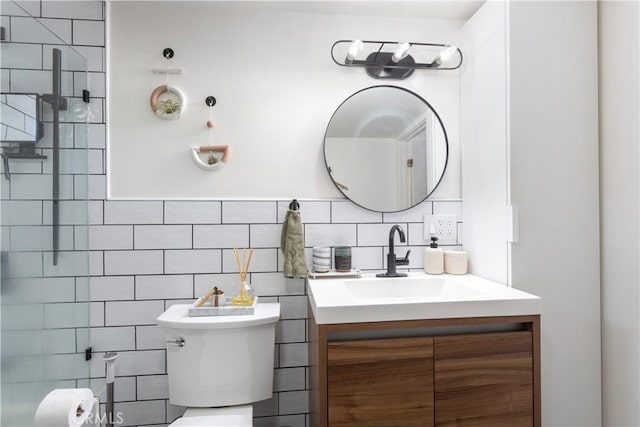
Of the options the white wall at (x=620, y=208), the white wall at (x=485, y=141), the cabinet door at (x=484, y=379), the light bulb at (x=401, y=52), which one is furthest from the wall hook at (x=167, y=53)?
the white wall at (x=620, y=208)

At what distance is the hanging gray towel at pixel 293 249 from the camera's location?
1645mm

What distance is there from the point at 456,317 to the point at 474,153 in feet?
2.79

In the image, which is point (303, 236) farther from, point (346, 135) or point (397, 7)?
point (397, 7)

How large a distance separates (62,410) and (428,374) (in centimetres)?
116

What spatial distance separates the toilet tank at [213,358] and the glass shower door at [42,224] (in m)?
0.46

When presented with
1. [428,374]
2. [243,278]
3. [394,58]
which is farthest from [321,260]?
[394,58]

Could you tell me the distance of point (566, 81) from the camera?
58.9 inches

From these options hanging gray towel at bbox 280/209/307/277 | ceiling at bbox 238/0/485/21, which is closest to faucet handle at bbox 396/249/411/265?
hanging gray towel at bbox 280/209/307/277

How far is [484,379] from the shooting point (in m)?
1.23

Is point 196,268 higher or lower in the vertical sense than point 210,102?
lower

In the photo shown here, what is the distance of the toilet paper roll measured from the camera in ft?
3.68

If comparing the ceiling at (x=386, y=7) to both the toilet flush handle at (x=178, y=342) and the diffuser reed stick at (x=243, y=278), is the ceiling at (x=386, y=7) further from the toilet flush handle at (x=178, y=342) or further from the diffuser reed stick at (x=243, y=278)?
the toilet flush handle at (x=178, y=342)

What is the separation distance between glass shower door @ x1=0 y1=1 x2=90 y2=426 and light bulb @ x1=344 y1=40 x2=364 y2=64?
1.21 metres

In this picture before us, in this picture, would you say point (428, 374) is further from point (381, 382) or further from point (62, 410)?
point (62, 410)
